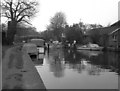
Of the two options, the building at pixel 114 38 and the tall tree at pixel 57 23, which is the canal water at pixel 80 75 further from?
the tall tree at pixel 57 23

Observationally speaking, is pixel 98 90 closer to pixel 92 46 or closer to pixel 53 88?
pixel 53 88

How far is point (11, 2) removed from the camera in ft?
145

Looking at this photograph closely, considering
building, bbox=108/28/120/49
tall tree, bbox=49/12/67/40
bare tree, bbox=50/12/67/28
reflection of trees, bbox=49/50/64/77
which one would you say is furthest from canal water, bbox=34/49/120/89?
bare tree, bbox=50/12/67/28

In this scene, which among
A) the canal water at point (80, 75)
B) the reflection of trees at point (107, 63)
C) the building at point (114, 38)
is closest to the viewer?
the canal water at point (80, 75)

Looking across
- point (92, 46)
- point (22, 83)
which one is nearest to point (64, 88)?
point (22, 83)

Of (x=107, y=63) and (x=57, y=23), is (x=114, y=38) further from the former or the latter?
(x=57, y=23)

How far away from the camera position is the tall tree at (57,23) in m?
89.1

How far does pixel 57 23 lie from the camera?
9294cm

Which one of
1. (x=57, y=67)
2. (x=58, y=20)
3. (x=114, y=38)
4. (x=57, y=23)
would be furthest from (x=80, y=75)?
(x=58, y=20)

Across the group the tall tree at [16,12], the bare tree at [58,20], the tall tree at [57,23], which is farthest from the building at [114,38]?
the bare tree at [58,20]

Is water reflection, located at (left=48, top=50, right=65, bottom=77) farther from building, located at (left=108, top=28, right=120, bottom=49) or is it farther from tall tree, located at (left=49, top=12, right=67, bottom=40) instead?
tall tree, located at (left=49, top=12, right=67, bottom=40)

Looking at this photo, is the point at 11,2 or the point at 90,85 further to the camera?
the point at 11,2

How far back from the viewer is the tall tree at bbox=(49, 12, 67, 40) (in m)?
89.1

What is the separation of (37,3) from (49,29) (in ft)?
160
